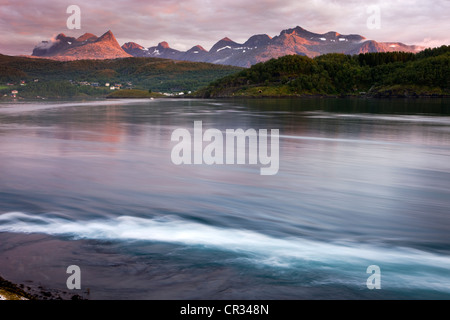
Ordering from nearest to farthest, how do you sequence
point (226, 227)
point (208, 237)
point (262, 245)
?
point (262, 245) < point (208, 237) < point (226, 227)

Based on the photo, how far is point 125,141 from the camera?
78.6 ft

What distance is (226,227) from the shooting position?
27.5ft

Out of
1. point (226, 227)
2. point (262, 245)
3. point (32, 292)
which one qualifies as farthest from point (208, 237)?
point (32, 292)

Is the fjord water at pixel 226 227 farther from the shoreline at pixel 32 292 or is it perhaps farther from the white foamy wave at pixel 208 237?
the shoreline at pixel 32 292

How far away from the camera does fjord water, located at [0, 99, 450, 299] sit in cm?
559

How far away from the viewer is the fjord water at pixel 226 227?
18.3ft

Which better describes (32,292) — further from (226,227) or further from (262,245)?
(226,227)

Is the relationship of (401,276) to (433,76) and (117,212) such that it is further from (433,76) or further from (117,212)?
(433,76)

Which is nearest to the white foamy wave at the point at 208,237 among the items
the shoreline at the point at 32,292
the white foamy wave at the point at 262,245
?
the white foamy wave at the point at 262,245


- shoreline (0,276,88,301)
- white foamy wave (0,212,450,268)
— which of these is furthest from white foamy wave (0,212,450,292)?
shoreline (0,276,88,301)

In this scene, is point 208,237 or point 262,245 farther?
point 208,237

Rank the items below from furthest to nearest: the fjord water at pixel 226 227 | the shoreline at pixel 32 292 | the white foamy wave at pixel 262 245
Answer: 1. the white foamy wave at pixel 262 245
2. the fjord water at pixel 226 227
3. the shoreline at pixel 32 292

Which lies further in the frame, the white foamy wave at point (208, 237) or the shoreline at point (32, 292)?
the white foamy wave at point (208, 237)

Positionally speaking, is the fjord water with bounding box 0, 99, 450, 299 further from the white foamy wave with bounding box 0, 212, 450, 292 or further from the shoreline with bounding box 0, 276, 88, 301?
the shoreline with bounding box 0, 276, 88, 301
